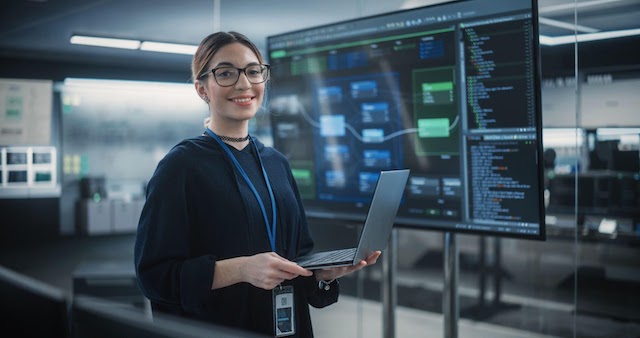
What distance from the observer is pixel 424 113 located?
2.77 meters

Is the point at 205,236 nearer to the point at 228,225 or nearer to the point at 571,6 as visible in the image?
the point at 228,225

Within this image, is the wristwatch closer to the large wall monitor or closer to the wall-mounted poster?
the large wall monitor

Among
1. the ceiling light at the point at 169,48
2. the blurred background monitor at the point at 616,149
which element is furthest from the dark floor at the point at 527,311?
the ceiling light at the point at 169,48

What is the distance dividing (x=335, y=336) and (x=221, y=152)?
2.20 meters

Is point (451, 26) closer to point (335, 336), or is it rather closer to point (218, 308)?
point (218, 308)

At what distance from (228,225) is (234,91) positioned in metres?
0.39

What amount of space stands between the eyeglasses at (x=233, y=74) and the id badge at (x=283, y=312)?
0.63 metres

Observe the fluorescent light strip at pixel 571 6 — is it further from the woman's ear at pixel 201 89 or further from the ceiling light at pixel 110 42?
the ceiling light at pixel 110 42

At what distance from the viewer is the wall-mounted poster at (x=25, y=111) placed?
5.84m

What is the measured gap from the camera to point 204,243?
179 centimetres

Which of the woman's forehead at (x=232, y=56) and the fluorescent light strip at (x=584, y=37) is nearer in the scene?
the woman's forehead at (x=232, y=56)

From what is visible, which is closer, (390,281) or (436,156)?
(436,156)

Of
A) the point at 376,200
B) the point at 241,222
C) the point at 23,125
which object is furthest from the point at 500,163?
the point at 23,125

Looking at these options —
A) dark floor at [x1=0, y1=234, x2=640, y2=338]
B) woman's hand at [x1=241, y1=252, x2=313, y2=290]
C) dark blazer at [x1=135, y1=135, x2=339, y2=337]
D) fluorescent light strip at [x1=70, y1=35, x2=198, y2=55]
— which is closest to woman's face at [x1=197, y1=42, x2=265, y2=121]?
dark blazer at [x1=135, y1=135, x2=339, y2=337]
